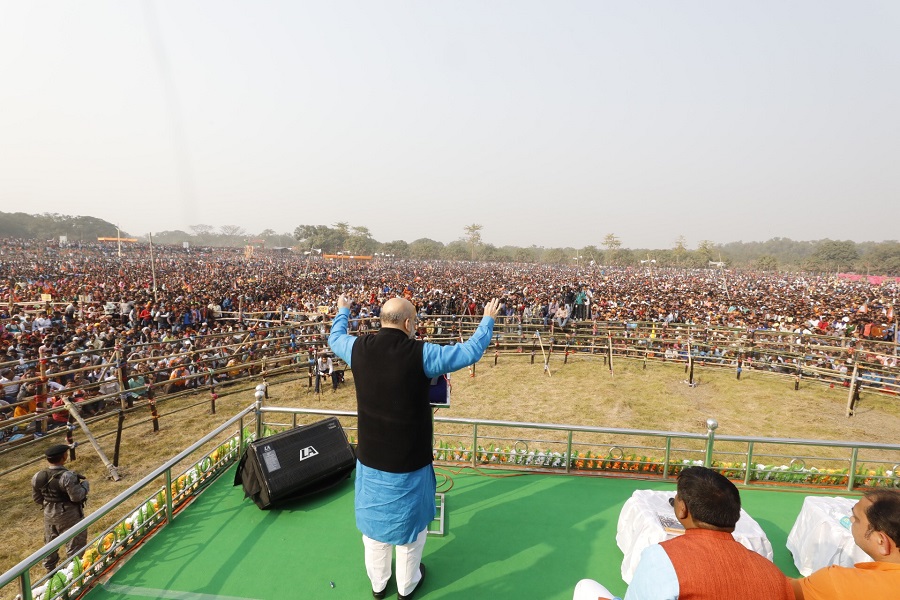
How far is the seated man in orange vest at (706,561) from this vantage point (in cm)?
151

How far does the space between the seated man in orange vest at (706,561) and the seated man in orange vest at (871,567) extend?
0.89ft

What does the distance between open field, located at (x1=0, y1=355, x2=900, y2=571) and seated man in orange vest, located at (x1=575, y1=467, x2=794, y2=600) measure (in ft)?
24.4

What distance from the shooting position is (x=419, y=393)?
8.99ft

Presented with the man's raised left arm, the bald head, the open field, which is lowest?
the open field

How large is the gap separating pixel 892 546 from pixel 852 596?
11.9 inches

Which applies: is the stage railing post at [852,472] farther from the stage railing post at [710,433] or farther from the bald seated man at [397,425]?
the bald seated man at [397,425]

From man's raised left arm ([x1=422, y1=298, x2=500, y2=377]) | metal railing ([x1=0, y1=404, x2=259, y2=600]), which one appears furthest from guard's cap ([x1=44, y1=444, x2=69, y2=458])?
man's raised left arm ([x1=422, y1=298, x2=500, y2=377])

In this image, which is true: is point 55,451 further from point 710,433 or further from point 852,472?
point 852,472

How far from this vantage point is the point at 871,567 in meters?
1.67

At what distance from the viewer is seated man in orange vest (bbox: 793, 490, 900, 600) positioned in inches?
62.6

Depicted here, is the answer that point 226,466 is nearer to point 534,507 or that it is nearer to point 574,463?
point 534,507

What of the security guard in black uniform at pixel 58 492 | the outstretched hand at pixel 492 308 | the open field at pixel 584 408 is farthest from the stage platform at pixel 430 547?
the open field at pixel 584 408

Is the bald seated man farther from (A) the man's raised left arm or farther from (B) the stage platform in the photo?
(B) the stage platform

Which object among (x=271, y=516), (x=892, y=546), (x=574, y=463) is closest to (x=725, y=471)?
(x=574, y=463)
